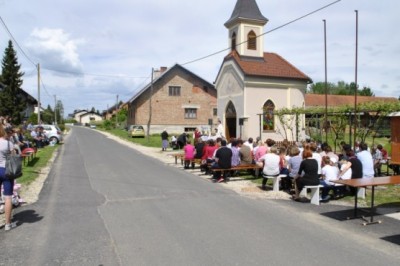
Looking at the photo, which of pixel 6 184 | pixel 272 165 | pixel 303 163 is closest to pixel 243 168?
pixel 272 165

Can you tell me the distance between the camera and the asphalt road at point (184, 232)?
565cm

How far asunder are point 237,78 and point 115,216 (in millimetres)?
22859

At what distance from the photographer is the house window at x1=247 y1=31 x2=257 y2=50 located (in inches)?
1209

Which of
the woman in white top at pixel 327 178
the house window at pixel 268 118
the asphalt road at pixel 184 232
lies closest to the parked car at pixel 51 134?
the house window at pixel 268 118

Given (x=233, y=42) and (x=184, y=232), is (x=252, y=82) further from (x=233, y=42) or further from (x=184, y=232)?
(x=184, y=232)

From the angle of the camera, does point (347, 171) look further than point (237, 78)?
No

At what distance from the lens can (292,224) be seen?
758 centimetres

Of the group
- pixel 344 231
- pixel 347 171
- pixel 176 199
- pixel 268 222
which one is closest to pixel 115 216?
pixel 176 199

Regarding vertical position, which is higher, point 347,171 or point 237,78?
point 237,78

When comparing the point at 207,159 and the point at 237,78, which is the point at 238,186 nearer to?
the point at 207,159

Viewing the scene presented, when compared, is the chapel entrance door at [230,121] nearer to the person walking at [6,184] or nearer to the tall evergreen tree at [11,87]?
the person walking at [6,184]

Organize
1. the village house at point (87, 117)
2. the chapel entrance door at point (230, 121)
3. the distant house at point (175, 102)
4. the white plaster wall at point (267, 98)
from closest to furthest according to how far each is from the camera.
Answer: the white plaster wall at point (267, 98), the chapel entrance door at point (230, 121), the distant house at point (175, 102), the village house at point (87, 117)

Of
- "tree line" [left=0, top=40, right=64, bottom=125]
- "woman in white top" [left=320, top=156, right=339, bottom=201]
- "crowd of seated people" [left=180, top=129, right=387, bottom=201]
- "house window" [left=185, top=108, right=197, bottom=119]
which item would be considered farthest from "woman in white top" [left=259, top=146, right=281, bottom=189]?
"tree line" [left=0, top=40, right=64, bottom=125]

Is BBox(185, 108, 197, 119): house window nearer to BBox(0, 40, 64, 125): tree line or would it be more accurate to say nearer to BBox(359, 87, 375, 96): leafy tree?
BBox(0, 40, 64, 125): tree line
